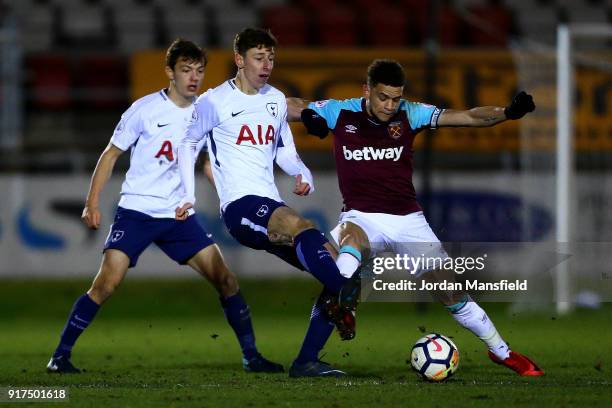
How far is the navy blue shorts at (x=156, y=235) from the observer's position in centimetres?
848

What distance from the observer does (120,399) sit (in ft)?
22.6

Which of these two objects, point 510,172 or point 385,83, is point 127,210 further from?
point 510,172

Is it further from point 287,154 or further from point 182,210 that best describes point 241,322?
point 287,154

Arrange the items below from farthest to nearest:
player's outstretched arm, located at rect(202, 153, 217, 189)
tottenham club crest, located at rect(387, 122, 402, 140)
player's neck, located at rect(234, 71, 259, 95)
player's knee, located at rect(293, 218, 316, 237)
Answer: player's outstretched arm, located at rect(202, 153, 217, 189) → player's neck, located at rect(234, 71, 259, 95) → tottenham club crest, located at rect(387, 122, 402, 140) → player's knee, located at rect(293, 218, 316, 237)

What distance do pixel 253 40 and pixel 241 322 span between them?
1995mm

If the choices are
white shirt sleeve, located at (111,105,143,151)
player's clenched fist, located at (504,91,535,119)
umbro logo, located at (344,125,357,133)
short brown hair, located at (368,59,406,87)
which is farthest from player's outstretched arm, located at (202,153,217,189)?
player's clenched fist, located at (504,91,535,119)

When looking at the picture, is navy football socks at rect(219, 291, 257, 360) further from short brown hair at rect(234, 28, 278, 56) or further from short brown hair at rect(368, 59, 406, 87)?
short brown hair at rect(368, 59, 406, 87)

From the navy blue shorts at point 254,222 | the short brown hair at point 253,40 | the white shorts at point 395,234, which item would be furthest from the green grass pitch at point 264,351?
the short brown hair at point 253,40

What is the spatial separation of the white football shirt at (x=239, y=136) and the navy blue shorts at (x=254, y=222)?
0.24 ft

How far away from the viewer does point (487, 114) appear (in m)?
7.65

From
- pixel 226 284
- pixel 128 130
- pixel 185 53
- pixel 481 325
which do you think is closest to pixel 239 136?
pixel 185 53

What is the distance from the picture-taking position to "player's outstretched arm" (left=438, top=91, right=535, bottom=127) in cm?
736

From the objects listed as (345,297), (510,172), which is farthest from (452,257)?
(510,172)

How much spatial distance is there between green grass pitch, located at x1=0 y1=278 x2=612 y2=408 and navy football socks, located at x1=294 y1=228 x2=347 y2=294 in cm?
63
